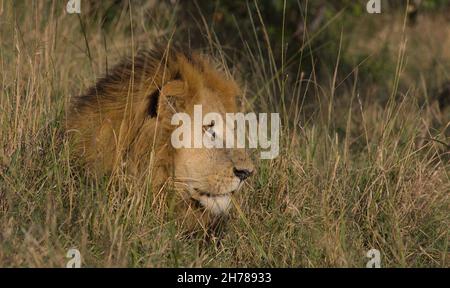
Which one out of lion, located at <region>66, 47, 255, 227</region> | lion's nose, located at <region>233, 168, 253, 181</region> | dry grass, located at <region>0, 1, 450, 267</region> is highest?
lion, located at <region>66, 47, 255, 227</region>

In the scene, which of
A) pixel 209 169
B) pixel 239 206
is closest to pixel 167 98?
pixel 209 169

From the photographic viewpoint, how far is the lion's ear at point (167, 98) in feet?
13.8

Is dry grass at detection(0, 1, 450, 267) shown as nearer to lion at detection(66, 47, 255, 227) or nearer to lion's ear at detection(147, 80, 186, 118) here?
lion at detection(66, 47, 255, 227)

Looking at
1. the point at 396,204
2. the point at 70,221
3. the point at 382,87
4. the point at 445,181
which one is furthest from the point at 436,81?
the point at 70,221

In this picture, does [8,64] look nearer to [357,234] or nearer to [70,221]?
[70,221]

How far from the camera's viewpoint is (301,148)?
→ 5289mm

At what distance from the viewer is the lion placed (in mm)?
4230

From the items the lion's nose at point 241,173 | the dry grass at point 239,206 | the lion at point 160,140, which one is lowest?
the dry grass at point 239,206

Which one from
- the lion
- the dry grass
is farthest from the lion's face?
the dry grass

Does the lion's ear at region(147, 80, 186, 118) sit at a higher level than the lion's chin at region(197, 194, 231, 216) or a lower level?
higher

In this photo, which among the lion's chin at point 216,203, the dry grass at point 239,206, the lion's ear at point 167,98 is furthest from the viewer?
the lion's chin at point 216,203

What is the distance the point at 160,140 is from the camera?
13.9 feet

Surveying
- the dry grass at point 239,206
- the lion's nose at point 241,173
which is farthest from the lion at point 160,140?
the dry grass at point 239,206

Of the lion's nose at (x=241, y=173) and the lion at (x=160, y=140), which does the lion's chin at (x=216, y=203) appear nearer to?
the lion at (x=160, y=140)
